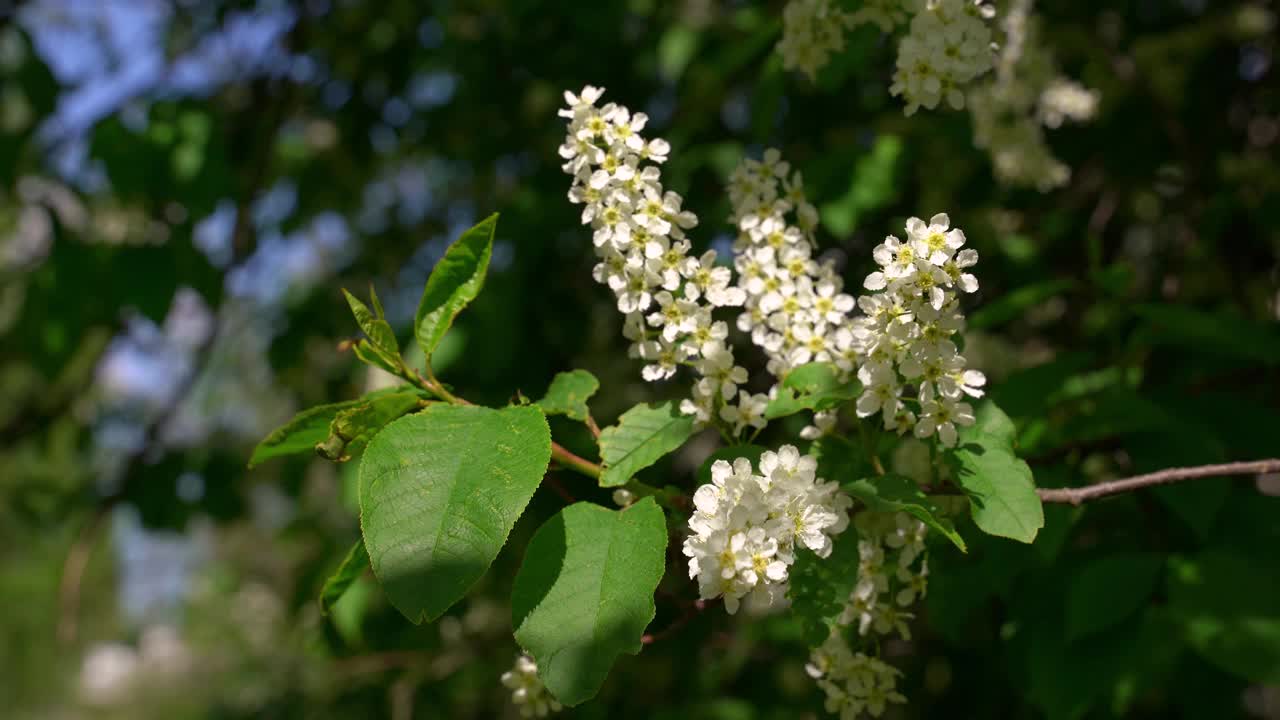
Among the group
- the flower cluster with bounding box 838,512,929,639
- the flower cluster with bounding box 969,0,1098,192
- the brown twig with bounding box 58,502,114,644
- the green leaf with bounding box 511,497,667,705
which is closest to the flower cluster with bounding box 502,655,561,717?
the green leaf with bounding box 511,497,667,705

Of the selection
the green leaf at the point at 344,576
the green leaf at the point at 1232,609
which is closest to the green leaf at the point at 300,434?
the green leaf at the point at 344,576

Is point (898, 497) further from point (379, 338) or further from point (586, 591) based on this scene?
point (379, 338)

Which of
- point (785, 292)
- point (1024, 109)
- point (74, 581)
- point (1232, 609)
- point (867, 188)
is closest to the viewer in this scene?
point (785, 292)

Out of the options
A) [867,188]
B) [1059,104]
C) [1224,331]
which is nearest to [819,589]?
[1224,331]

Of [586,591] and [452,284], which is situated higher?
[452,284]

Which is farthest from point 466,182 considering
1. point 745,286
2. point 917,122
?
point 745,286

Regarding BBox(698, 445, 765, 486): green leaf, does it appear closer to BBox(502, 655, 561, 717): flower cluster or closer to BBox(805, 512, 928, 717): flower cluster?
BBox(805, 512, 928, 717): flower cluster

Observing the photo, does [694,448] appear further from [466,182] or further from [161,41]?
[161,41]
